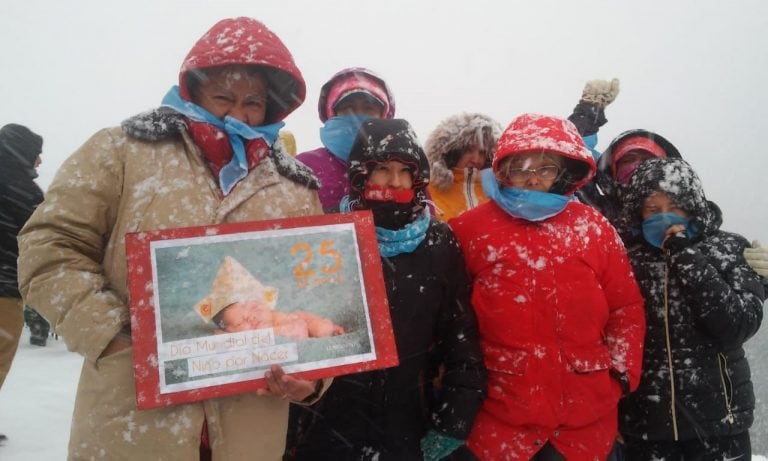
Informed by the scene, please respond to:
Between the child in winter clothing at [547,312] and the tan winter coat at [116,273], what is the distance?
3.62 ft

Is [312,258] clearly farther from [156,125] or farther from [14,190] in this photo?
[14,190]

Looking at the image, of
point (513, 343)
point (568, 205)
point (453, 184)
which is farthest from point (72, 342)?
point (453, 184)

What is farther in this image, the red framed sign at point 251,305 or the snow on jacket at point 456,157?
the snow on jacket at point 456,157

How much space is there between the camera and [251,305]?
159 centimetres

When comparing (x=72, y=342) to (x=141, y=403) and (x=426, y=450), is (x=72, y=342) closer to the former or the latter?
(x=141, y=403)

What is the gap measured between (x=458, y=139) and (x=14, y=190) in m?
4.10

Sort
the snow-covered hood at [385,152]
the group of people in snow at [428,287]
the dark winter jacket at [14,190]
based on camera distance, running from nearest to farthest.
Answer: the group of people in snow at [428,287] < the snow-covered hood at [385,152] < the dark winter jacket at [14,190]

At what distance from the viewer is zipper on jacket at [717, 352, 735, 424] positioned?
2.61 metres

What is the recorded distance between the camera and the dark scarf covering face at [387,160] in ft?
7.60

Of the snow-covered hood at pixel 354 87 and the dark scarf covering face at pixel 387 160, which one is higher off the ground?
the snow-covered hood at pixel 354 87

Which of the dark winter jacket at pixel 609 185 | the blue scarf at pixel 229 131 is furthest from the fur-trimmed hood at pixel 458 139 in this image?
the blue scarf at pixel 229 131

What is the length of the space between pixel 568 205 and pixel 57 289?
232 centimetres

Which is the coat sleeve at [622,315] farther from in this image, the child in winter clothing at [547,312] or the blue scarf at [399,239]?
the blue scarf at [399,239]

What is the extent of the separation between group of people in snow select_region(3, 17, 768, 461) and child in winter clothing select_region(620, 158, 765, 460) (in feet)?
0.03
